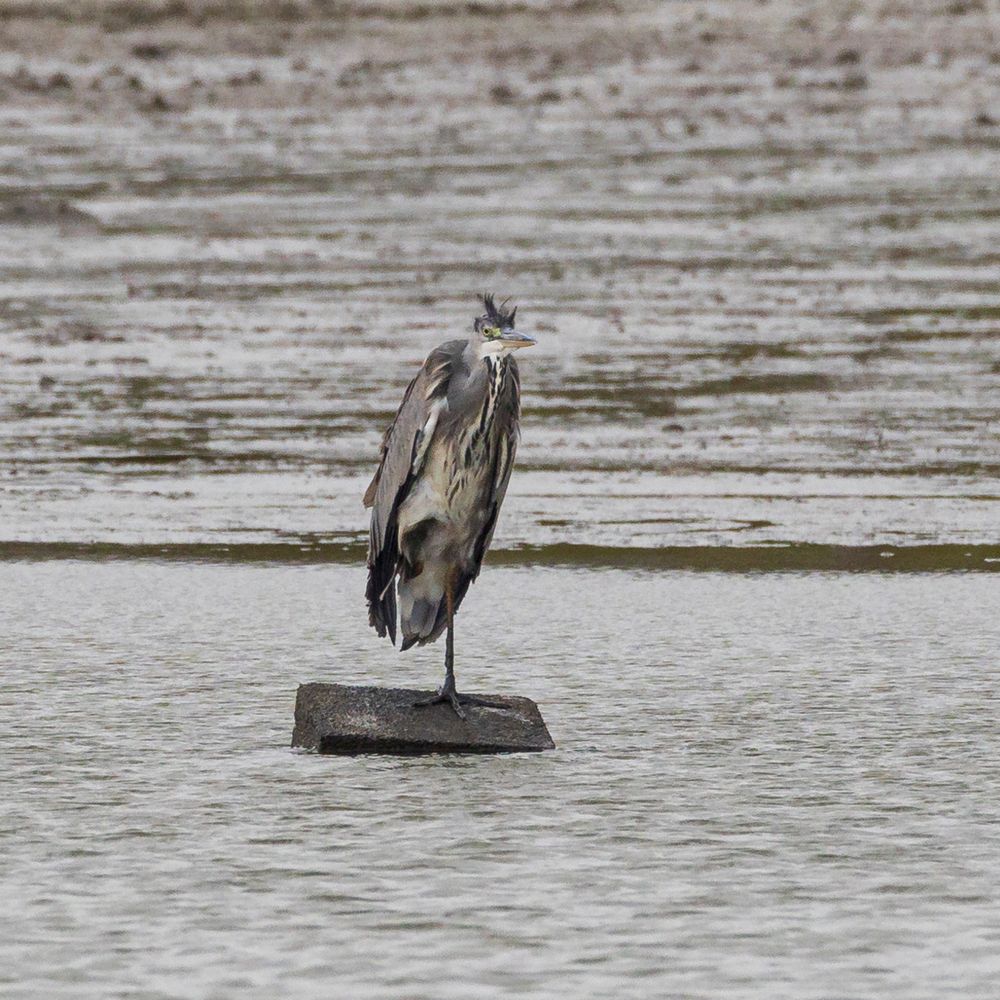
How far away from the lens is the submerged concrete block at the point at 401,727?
8.04m

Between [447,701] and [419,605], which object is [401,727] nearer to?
[447,701]

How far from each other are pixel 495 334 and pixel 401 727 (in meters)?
1.17

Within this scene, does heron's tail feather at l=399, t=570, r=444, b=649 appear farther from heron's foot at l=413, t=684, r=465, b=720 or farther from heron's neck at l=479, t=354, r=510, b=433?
heron's neck at l=479, t=354, r=510, b=433

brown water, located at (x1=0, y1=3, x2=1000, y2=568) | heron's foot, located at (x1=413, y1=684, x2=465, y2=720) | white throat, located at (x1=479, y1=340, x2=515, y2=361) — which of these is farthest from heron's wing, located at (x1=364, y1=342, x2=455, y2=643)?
brown water, located at (x1=0, y1=3, x2=1000, y2=568)

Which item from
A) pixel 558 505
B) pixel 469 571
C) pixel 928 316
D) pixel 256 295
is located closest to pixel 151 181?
pixel 256 295

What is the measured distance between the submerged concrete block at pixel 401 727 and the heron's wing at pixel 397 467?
0.37 meters

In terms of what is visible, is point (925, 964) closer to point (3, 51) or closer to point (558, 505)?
point (558, 505)

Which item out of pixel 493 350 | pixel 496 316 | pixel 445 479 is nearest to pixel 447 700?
pixel 445 479

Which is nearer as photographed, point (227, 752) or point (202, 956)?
point (202, 956)

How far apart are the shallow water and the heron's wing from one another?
1.69 ft

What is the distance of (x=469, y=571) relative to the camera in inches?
330

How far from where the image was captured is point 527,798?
24.4 feet

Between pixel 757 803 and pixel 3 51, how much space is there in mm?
40826

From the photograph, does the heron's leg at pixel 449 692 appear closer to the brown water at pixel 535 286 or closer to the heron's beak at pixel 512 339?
the heron's beak at pixel 512 339
